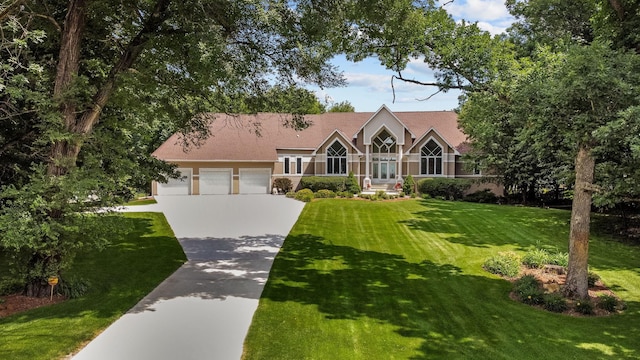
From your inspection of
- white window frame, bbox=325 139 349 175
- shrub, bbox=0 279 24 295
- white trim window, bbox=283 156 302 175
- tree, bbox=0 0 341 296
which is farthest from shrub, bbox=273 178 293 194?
shrub, bbox=0 279 24 295

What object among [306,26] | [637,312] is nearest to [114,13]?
[306,26]

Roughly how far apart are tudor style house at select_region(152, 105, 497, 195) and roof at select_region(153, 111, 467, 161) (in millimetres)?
77

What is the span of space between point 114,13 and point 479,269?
1194cm

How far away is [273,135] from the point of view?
120 ft

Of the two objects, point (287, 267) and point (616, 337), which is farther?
point (287, 267)

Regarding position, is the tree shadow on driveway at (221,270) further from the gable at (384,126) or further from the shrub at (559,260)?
the gable at (384,126)

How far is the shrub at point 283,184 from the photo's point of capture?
34.2m

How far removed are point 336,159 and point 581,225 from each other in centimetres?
2647

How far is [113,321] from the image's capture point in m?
8.04

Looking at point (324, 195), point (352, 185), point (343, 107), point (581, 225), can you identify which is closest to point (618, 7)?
point (581, 225)

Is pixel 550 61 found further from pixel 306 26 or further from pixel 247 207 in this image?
pixel 247 207

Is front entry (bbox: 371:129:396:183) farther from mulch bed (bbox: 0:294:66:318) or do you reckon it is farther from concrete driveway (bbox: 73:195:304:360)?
mulch bed (bbox: 0:294:66:318)

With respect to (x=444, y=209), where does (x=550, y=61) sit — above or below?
above

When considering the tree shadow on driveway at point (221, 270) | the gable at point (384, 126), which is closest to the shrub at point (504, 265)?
the tree shadow on driveway at point (221, 270)
